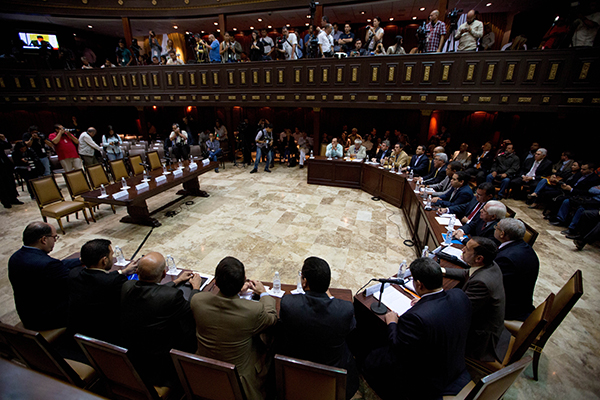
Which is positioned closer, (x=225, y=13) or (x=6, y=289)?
(x=6, y=289)

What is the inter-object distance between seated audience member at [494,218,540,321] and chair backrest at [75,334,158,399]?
10.2ft

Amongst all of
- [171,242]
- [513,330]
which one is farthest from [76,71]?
[513,330]

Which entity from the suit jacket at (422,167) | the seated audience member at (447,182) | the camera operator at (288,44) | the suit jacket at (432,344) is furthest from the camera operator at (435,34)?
the suit jacket at (432,344)

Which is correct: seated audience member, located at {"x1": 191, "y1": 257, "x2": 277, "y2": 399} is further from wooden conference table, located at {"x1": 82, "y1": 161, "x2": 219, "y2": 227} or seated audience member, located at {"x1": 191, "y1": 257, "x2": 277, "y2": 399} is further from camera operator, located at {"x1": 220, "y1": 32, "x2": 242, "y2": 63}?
camera operator, located at {"x1": 220, "y1": 32, "x2": 242, "y2": 63}

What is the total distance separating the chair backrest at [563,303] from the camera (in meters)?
2.00

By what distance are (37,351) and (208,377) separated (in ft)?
3.79

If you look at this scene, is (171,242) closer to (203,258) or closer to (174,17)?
(203,258)

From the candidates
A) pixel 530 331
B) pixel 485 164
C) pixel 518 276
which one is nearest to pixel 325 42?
A: pixel 485 164

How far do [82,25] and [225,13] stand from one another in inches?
329

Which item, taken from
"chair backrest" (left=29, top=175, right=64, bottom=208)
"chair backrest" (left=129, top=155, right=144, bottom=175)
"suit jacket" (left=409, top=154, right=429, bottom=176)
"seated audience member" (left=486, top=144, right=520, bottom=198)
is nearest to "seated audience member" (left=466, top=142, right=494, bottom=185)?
"seated audience member" (left=486, top=144, right=520, bottom=198)

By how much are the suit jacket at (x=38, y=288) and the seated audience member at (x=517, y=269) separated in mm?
4076

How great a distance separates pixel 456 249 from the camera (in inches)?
122

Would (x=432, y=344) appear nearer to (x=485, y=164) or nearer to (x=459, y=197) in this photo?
(x=459, y=197)

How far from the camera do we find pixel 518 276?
2.44 metres
